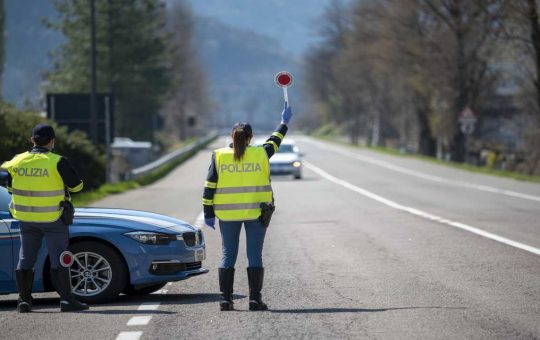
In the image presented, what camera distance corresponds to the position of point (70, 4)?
8812 cm

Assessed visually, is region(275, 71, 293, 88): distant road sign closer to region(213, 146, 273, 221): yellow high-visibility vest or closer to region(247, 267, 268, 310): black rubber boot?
region(213, 146, 273, 221): yellow high-visibility vest

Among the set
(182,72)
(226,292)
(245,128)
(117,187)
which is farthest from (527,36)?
(182,72)

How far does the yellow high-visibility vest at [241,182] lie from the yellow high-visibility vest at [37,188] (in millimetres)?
1436

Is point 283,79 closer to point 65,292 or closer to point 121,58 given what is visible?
point 65,292

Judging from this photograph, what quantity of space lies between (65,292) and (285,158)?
3602 centimetres

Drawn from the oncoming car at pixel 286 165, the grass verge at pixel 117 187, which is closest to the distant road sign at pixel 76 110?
the grass verge at pixel 117 187

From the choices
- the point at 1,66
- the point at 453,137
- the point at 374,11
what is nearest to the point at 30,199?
the point at 453,137

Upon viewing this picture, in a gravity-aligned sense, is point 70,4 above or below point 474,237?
above

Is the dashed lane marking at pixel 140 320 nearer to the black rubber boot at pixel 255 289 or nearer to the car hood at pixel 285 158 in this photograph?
the black rubber boot at pixel 255 289

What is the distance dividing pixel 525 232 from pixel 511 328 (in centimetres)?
1023

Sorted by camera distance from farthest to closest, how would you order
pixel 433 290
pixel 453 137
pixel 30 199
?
pixel 453 137 → pixel 433 290 → pixel 30 199

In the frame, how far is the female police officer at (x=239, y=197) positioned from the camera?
1090 cm

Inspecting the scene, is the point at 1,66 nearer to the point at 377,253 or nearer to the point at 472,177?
the point at 472,177

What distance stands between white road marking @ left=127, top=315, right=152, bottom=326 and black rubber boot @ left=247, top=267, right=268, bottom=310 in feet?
3.06
